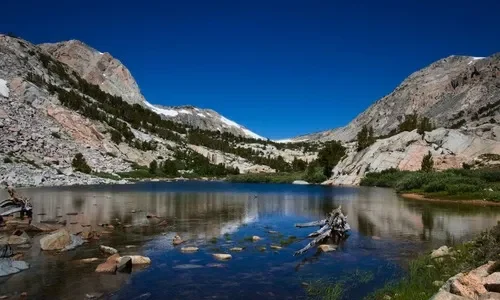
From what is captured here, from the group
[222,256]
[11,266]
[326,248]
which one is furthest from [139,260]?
A: [326,248]

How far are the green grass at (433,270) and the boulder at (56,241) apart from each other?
61.4 ft

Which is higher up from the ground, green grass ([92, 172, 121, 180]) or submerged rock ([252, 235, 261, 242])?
green grass ([92, 172, 121, 180])

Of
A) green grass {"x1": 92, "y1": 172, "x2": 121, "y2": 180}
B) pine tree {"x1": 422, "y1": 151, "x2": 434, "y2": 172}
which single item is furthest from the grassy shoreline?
green grass {"x1": 92, "y1": 172, "x2": 121, "y2": 180}

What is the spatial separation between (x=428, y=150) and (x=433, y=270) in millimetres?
103986

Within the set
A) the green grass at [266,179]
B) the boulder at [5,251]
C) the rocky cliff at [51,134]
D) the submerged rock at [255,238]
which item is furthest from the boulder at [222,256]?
the green grass at [266,179]

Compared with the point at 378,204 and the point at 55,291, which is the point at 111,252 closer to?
the point at 55,291

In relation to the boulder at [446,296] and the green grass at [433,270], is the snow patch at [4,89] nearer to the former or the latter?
the green grass at [433,270]

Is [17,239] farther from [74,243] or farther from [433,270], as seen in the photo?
[433,270]

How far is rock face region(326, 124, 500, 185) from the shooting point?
110 m

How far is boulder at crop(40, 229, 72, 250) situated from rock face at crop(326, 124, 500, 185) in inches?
3933

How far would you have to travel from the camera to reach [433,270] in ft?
65.6

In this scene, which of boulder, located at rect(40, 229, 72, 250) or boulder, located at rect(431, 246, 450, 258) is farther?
boulder, located at rect(40, 229, 72, 250)

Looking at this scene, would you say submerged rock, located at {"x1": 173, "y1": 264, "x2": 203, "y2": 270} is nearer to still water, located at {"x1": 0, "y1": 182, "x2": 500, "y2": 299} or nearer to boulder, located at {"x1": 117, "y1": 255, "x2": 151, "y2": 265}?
still water, located at {"x1": 0, "y1": 182, "x2": 500, "y2": 299}

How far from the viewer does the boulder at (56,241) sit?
26.1 m
